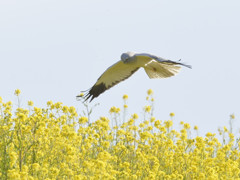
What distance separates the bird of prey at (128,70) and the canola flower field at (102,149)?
550 millimetres

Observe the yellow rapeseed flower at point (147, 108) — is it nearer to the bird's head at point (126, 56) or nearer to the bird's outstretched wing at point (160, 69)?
the bird's outstretched wing at point (160, 69)

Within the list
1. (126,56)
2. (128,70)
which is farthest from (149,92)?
(126,56)

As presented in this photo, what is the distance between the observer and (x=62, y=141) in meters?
5.19

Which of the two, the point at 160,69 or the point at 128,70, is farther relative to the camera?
the point at 128,70

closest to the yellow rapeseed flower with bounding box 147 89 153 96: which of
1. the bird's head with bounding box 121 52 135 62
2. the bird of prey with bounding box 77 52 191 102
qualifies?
the bird of prey with bounding box 77 52 191 102

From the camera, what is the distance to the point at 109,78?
720 centimetres

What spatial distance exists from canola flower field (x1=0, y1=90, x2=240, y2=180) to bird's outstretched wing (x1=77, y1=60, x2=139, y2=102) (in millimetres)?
663

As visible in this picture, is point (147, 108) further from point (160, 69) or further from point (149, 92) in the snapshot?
point (160, 69)

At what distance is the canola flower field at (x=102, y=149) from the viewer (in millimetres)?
4477

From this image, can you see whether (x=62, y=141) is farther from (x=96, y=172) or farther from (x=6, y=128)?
(x=96, y=172)

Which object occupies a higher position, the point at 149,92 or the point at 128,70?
the point at 128,70

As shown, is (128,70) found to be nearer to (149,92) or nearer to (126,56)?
(149,92)

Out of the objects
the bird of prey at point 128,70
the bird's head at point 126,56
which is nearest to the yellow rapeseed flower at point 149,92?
the bird of prey at point 128,70

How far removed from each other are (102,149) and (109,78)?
7.03ft
